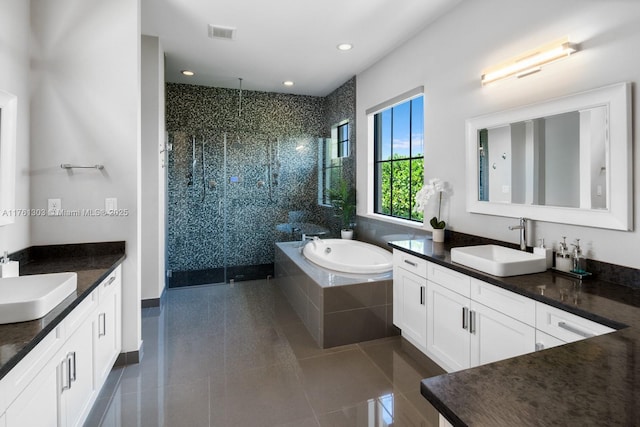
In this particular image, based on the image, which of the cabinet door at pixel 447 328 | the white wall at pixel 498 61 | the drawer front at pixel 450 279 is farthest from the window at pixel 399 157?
the cabinet door at pixel 447 328

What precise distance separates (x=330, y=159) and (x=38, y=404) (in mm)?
4576

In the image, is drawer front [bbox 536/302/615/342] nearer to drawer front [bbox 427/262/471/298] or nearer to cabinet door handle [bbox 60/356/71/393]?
drawer front [bbox 427/262/471/298]

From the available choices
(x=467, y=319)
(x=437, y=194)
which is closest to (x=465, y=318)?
(x=467, y=319)

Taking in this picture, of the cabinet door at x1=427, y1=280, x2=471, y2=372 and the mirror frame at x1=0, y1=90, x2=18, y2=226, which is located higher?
the mirror frame at x1=0, y1=90, x2=18, y2=226

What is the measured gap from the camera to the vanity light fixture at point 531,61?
1983mm

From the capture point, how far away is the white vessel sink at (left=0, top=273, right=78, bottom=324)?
4.34ft

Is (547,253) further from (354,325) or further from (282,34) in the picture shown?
(282,34)

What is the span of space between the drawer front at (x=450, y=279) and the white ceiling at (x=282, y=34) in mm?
2229

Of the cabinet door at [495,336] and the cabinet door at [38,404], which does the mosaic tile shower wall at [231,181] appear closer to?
the cabinet door at [38,404]

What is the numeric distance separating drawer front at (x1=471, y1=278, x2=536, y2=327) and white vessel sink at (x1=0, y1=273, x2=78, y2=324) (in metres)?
2.20

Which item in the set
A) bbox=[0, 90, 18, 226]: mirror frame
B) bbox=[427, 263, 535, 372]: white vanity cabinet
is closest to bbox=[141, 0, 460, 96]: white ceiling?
bbox=[0, 90, 18, 226]: mirror frame

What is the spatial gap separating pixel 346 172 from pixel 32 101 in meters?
3.60

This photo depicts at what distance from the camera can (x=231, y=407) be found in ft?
6.90

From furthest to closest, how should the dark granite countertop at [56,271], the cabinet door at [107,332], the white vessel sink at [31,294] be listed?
the cabinet door at [107,332], the white vessel sink at [31,294], the dark granite countertop at [56,271]
